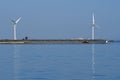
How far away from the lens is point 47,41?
577ft

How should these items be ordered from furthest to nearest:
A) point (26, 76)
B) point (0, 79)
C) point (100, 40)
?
point (100, 40) → point (26, 76) → point (0, 79)

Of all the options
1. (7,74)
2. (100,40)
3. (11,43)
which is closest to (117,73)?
(7,74)

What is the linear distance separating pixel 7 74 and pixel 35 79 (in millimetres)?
3587

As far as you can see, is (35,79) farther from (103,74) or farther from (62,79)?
(103,74)

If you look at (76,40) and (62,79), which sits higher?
(76,40)

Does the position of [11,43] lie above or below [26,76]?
above

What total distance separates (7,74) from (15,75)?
29.0 inches

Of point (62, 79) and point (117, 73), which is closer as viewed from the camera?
point (62, 79)

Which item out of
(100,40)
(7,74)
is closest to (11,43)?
(100,40)

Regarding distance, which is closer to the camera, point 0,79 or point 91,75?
point 0,79

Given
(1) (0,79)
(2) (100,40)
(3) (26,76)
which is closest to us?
(1) (0,79)

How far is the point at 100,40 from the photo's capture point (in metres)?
170

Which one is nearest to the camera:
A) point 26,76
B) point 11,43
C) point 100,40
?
point 26,76

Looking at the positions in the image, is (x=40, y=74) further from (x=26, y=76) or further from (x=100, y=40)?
(x=100, y=40)
